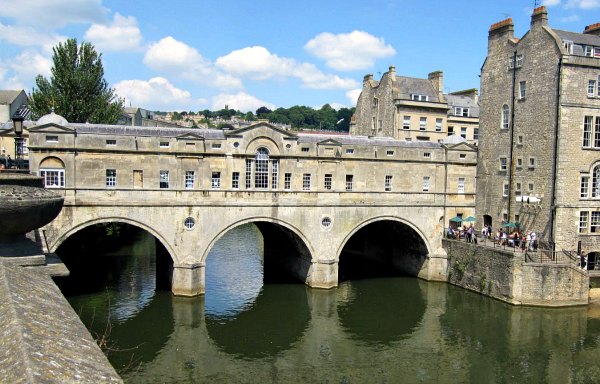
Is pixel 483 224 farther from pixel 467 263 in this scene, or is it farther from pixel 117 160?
pixel 117 160

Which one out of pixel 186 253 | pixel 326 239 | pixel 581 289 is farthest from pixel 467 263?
pixel 186 253

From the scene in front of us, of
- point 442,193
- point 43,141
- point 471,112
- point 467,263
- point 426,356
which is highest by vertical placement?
point 471,112

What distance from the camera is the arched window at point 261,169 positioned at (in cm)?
3291

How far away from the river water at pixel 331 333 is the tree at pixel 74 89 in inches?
615

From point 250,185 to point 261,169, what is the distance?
1.30m

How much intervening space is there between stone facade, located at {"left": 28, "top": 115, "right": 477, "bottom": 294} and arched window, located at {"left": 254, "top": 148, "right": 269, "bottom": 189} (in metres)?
0.07

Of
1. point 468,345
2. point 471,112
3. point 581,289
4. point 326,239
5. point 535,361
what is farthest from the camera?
point 471,112

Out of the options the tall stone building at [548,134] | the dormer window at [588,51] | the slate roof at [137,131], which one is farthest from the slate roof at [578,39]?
the slate roof at [137,131]

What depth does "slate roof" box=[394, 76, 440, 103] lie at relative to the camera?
49.6 meters

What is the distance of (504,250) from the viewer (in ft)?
103

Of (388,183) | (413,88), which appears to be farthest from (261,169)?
(413,88)

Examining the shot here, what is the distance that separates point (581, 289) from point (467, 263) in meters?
6.82

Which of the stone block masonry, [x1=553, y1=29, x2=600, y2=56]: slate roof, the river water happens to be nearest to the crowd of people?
the river water

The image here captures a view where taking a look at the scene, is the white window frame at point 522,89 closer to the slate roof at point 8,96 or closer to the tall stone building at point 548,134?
the tall stone building at point 548,134
